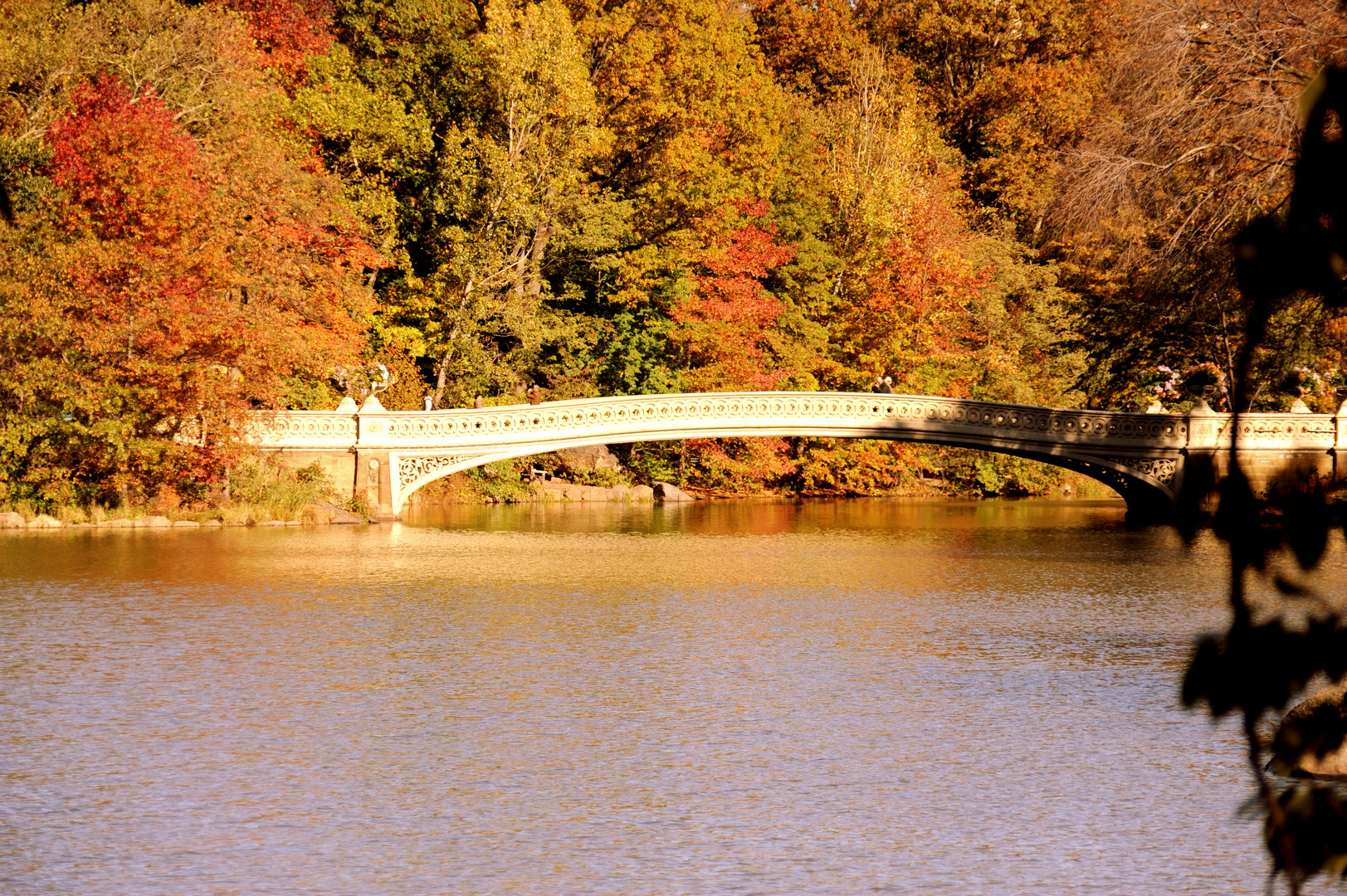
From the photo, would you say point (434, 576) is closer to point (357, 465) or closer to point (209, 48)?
point (357, 465)

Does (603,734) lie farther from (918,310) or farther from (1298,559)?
(918,310)

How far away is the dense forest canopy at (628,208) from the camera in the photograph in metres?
28.1

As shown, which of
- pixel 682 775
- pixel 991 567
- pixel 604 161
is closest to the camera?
pixel 682 775

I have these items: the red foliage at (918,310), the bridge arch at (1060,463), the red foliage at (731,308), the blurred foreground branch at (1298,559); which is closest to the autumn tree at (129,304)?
the bridge arch at (1060,463)

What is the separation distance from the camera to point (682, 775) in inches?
404

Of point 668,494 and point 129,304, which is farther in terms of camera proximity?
point 668,494

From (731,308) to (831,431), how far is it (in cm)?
990

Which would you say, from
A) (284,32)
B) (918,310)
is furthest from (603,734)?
(918,310)

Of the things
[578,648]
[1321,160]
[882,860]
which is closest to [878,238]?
[578,648]

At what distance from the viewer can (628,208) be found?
41.8m

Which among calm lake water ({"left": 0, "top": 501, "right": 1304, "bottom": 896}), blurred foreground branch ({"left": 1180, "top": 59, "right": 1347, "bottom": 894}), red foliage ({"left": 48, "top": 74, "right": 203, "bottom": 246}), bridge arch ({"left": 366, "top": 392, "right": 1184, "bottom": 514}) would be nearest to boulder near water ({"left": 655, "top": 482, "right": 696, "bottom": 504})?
bridge arch ({"left": 366, "top": 392, "right": 1184, "bottom": 514})

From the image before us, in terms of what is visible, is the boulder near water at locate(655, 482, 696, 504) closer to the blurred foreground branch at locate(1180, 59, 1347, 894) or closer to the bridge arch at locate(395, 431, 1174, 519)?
the bridge arch at locate(395, 431, 1174, 519)

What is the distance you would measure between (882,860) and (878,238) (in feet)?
131

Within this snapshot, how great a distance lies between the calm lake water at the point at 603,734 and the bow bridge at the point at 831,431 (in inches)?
404
